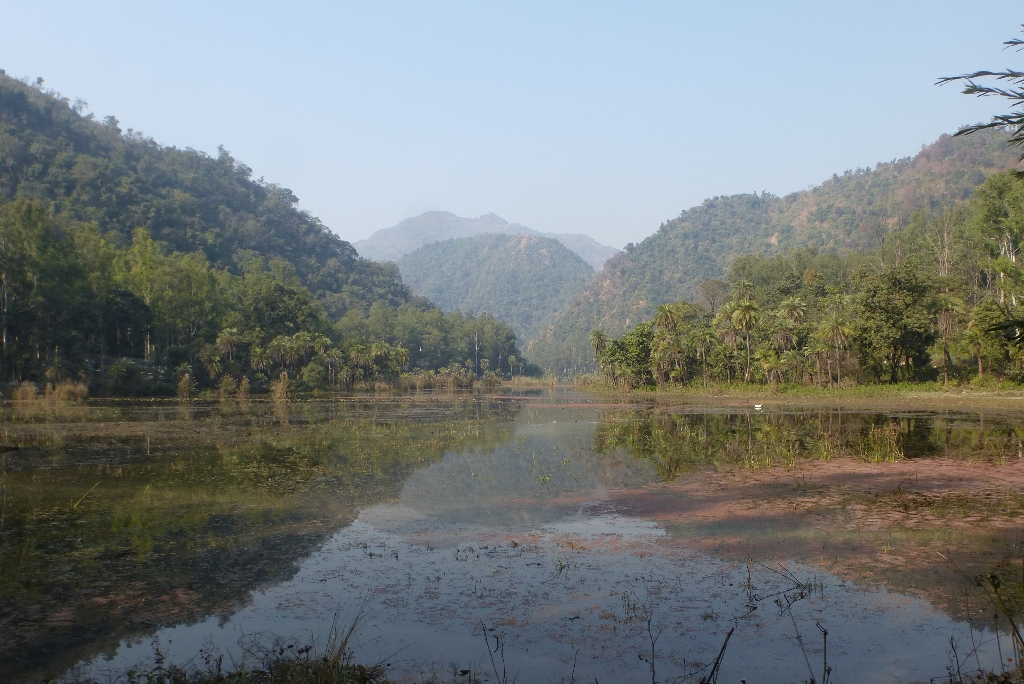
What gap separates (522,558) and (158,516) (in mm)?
8500

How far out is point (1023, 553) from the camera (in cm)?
1169

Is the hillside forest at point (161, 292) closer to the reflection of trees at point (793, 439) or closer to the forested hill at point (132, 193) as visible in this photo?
the forested hill at point (132, 193)

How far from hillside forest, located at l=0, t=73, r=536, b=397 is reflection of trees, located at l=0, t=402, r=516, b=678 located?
3604 cm

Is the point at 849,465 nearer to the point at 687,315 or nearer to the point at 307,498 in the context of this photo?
the point at 307,498

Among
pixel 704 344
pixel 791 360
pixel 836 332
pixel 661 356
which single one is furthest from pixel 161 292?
pixel 836 332

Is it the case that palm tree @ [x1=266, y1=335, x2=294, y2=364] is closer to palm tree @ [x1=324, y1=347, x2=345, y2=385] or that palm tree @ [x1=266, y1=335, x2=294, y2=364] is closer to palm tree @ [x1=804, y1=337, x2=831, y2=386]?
palm tree @ [x1=324, y1=347, x2=345, y2=385]

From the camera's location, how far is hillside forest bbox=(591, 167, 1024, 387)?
205 ft

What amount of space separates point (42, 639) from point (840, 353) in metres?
73.8

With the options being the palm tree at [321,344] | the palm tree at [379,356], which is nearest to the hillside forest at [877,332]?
the palm tree at [379,356]

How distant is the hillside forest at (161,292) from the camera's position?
6431 centimetres

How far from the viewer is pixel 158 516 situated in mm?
15711

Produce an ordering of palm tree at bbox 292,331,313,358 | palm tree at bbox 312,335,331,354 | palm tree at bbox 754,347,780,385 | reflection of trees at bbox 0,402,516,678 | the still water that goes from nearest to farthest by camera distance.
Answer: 1. the still water
2. reflection of trees at bbox 0,402,516,678
3. palm tree at bbox 754,347,780,385
4. palm tree at bbox 292,331,313,358
5. palm tree at bbox 312,335,331,354

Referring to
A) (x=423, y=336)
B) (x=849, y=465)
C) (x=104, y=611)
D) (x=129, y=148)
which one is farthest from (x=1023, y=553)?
Result: (x=129, y=148)

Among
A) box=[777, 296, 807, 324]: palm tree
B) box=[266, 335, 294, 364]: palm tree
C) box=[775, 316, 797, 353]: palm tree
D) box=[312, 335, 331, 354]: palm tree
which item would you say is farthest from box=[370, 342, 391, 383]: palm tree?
box=[777, 296, 807, 324]: palm tree
